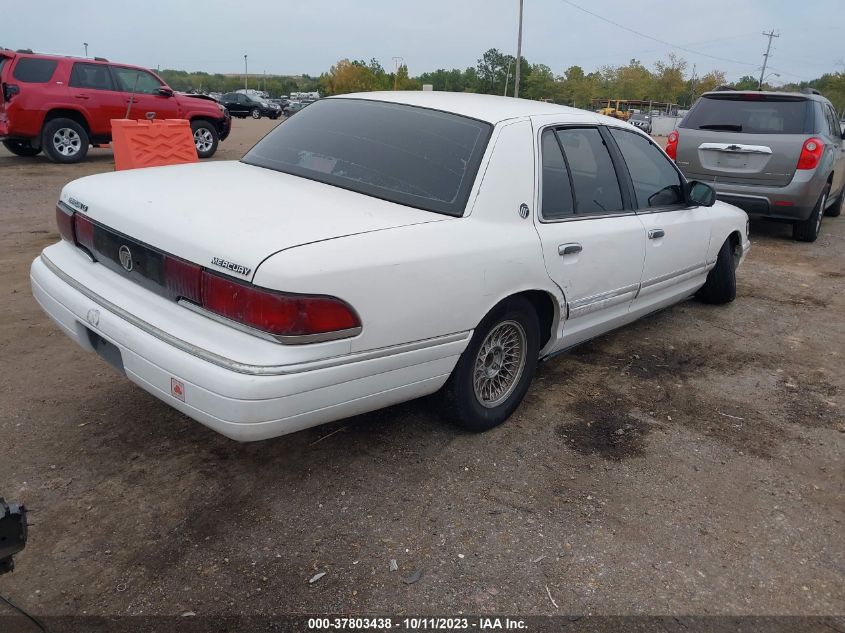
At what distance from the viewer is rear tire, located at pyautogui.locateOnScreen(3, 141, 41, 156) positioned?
1297 cm

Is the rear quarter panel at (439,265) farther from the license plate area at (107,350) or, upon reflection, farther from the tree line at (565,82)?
the tree line at (565,82)

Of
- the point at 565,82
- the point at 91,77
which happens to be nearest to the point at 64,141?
the point at 91,77

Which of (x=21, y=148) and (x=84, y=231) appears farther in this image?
(x=21, y=148)

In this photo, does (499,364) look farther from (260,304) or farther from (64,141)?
(64,141)

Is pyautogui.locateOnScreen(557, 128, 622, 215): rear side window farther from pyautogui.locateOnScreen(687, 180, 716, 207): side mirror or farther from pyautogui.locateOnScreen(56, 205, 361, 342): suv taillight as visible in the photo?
pyautogui.locateOnScreen(56, 205, 361, 342): suv taillight

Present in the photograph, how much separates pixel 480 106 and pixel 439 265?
3.88ft

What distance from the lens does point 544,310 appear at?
3609 millimetres

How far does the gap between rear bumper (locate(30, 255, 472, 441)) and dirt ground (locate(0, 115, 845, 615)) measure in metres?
0.45

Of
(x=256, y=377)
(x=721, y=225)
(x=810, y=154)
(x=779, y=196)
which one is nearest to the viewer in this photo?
(x=256, y=377)

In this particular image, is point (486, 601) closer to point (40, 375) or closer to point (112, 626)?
point (112, 626)

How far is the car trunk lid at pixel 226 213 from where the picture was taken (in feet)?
8.06

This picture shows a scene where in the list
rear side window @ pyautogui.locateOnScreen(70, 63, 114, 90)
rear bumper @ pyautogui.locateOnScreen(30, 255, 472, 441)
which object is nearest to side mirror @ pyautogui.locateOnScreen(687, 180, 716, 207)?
rear bumper @ pyautogui.locateOnScreen(30, 255, 472, 441)

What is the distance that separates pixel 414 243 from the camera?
8.90 feet

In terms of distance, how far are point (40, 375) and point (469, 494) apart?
2489mm
